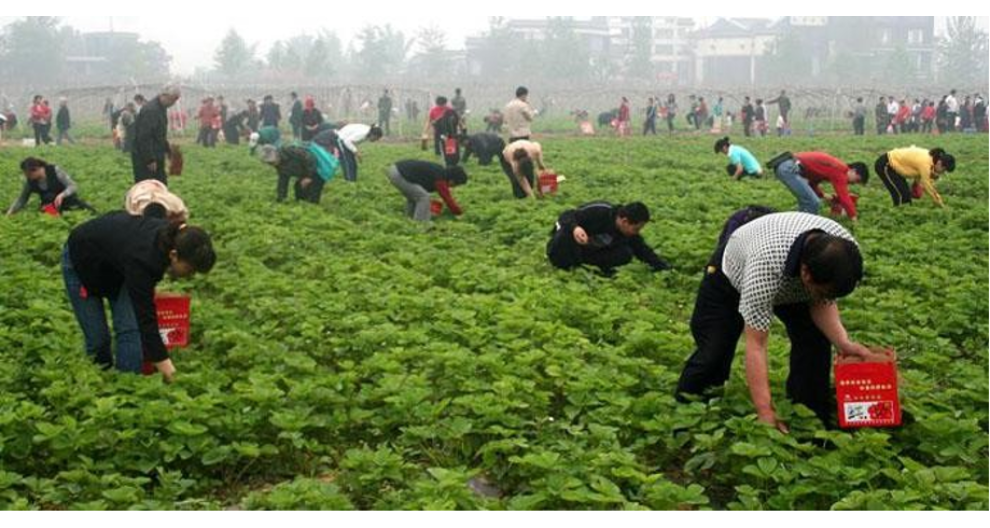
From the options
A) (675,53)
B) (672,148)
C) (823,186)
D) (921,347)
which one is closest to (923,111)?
(672,148)

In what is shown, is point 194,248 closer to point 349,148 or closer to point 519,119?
point 349,148

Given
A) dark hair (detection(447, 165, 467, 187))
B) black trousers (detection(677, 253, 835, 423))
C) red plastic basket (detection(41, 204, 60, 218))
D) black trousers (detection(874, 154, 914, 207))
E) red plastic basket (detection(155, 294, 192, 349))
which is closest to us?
black trousers (detection(677, 253, 835, 423))

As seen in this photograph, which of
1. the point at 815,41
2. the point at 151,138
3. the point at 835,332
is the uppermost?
the point at 815,41

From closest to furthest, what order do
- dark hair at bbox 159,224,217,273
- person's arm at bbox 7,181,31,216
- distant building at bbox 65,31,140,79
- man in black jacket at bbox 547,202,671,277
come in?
dark hair at bbox 159,224,217,273 → man in black jacket at bbox 547,202,671,277 → person's arm at bbox 7,181,31,216 → distant building at bbox 65,31,140,79

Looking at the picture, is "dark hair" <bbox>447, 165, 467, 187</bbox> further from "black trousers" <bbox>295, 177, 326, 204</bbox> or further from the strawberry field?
"black trousers" <bbox>295, 177, 326, 204</bbox>

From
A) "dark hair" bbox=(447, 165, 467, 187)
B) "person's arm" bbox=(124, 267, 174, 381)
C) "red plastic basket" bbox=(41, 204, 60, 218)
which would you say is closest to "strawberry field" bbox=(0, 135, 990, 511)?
"person's arm" bbox=(124, 267, 174, 381)

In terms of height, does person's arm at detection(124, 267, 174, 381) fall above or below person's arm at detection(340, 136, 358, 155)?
below

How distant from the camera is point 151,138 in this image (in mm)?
11320

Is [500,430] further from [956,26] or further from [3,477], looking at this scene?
[956,26]

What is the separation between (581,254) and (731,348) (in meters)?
3.80

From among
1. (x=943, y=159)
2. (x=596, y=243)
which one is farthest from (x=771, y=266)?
(x=943, y=159)

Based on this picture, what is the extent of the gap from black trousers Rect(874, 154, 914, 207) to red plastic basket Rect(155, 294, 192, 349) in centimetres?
903

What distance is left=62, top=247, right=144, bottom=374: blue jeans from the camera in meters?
5.69

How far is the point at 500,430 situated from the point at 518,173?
864 centimetres
